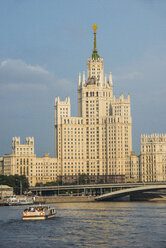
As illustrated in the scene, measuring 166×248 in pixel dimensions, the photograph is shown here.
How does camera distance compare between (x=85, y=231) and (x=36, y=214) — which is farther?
(x=36, y=214)

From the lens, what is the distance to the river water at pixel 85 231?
3716 inches

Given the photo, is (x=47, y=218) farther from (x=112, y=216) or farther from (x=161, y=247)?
(x=161, y=247)

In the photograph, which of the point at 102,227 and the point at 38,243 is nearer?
the point at 38,243

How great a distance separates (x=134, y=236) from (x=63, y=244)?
567 inches

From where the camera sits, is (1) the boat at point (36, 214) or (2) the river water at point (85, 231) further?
(1) the boat at point (36, 214)

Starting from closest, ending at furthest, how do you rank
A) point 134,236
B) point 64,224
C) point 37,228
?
point 134,236 < point 37,228 < point 64,224

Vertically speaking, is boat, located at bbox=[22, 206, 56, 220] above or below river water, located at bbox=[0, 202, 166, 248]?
above

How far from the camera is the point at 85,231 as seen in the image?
10906 centimetres

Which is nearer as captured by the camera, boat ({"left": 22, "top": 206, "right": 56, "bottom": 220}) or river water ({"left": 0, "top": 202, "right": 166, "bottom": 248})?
river water ({"left": 0, "top": 202, "right": 166, "bottom": 248})

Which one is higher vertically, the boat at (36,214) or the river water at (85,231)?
the boat at (36,214)

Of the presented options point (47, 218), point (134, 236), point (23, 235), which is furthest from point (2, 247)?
point (47, 218)

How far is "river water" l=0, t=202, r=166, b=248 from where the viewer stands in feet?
310

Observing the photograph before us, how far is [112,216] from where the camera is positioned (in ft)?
466

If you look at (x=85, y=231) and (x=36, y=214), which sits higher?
(x=36, y=214)
